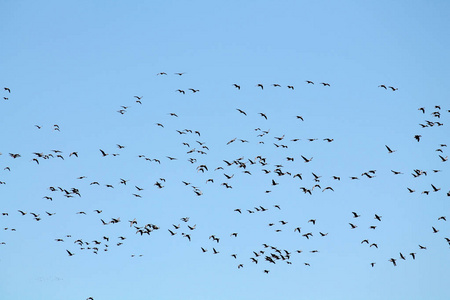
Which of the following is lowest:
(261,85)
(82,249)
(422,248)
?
(82,249)

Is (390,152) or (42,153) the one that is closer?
(390,152)

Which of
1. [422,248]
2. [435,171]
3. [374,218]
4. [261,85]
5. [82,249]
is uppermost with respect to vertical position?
[261,85]

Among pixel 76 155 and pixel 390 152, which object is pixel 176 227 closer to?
pixel 76 155

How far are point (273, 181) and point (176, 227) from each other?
14.0 meters

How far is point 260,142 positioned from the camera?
71438 millimetres

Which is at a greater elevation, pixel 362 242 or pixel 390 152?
pixel 390 152

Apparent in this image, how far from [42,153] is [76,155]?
4.45 meters

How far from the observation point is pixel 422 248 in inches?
2987

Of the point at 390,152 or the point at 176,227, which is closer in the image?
the point at 390,152

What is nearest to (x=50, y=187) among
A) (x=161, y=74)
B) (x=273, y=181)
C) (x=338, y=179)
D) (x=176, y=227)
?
(x=176, y=227)

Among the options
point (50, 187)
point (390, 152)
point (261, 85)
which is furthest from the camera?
point (50, 187)

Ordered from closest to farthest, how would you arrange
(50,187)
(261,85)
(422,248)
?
1. (261,85)
2. (422,248)
3. (50,187)

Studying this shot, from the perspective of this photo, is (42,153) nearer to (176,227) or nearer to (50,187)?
(50,187)

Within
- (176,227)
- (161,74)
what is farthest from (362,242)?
(161,74)
